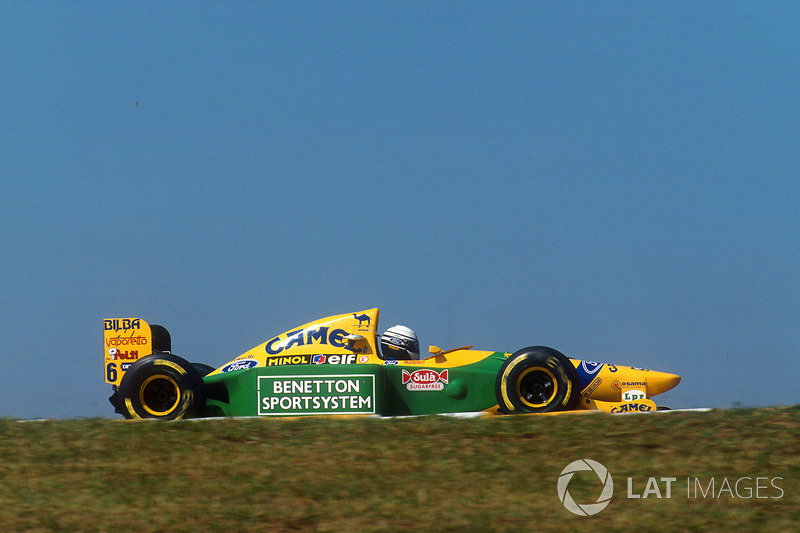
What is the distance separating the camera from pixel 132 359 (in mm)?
11211

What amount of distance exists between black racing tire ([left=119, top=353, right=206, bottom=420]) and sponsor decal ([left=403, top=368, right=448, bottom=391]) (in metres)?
2.52

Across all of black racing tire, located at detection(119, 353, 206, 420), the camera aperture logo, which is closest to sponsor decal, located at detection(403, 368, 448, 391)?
black racing tire, located at detection(119, 353, 206, 420)

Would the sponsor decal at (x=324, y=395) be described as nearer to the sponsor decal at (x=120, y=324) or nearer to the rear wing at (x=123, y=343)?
the rear wing at (x=123, y=343)

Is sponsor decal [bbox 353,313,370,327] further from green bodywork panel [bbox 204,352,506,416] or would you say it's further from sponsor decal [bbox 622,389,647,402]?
sponsor decal [bbox 622,389,647,402]

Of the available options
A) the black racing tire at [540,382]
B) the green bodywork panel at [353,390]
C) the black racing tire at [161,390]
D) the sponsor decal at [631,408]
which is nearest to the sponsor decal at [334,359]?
the green bodywork panel at [353,390]

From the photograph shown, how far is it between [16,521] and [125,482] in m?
1.05

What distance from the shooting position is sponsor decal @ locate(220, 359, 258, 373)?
10680 mm

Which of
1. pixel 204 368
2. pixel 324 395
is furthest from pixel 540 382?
pixel 204 368

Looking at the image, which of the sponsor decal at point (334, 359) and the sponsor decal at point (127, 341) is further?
the sponsor decal at point (127, 341)

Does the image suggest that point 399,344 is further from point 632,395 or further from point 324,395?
point 632,395

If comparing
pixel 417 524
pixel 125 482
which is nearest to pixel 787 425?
pixel 417 524

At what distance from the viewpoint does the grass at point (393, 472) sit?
5988mm

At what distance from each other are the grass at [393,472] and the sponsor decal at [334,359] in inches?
63.5

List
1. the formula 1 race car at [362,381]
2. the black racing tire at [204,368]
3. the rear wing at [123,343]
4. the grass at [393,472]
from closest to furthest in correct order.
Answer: the grass at [393,472] → the formula 1 race car at [362,381] → the rear wing at [123,343] → the black racing tire at [204,368]
